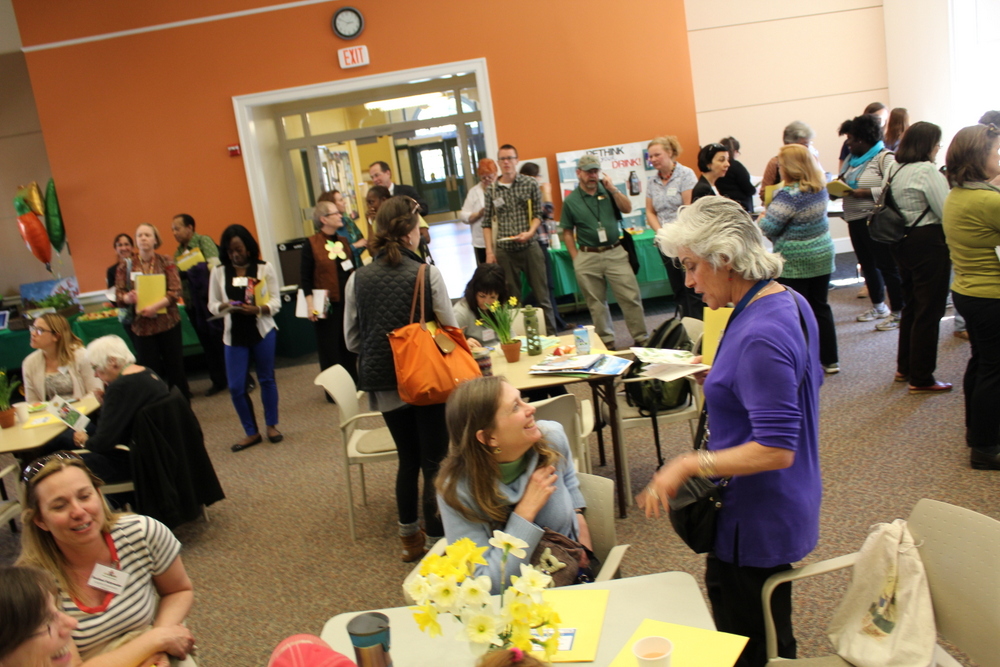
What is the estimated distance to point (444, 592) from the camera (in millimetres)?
1195

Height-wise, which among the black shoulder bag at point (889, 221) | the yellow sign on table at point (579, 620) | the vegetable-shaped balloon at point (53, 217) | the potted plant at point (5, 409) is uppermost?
the vegetable-shaped balloon at point (53, 217)

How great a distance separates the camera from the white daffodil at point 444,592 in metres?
1.19

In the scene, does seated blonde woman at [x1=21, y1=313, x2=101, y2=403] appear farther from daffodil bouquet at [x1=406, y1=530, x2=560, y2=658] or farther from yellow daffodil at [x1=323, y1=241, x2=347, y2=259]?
daffodil bouquet at [x1=406, y1=530, x2=560, y2=658]

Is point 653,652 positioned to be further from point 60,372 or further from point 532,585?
point 60,372

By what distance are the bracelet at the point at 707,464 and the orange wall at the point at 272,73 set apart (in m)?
6.98

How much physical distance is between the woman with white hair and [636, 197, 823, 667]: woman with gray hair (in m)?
2.88

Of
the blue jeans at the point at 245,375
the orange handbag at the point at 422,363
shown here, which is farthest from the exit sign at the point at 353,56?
the orange handbag at the point at 422,363

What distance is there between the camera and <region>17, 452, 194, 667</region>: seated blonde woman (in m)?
1.93

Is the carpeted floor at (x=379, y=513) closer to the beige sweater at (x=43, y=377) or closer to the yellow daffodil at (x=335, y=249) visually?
the beige sweater at (x=43, y=377)

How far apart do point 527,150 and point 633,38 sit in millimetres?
1595

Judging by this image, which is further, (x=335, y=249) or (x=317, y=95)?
(x=317, y=95)

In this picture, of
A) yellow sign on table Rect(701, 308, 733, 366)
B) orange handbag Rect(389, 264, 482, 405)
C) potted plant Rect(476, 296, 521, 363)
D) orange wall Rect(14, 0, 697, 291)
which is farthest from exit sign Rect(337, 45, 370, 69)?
yellow sign on table Rect(701, 308, 733, 366)

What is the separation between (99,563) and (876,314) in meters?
6.00

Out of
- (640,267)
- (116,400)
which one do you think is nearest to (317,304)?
(116,400)
